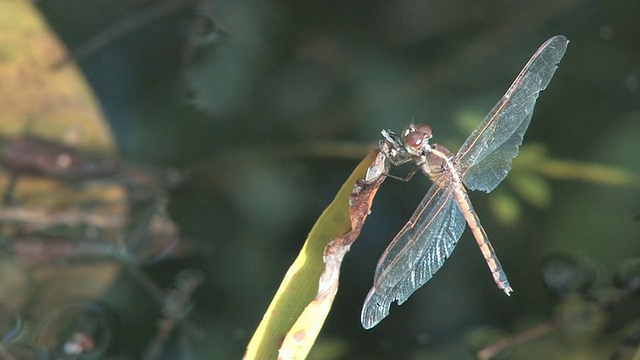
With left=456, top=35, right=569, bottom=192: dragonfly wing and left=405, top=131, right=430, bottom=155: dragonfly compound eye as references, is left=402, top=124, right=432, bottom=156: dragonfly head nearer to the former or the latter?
left=405, top=131, right=430, bottom=155: dragonfly compound eye

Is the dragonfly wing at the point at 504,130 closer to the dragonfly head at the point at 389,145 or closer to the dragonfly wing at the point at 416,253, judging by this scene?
the dragonfly wing at the point at 416,253

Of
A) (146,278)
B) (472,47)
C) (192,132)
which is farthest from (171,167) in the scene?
(472,47)

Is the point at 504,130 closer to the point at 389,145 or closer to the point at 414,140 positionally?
the point at 414,140

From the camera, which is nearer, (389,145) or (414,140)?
(389,145)

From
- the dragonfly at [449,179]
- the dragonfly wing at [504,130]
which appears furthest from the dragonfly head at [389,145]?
the dragonfly wing at [504,130]

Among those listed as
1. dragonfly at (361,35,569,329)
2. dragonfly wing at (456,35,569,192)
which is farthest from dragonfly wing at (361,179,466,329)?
dragonfly wing at (456,35,569,192)

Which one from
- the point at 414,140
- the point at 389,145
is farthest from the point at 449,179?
the point at 389,145
